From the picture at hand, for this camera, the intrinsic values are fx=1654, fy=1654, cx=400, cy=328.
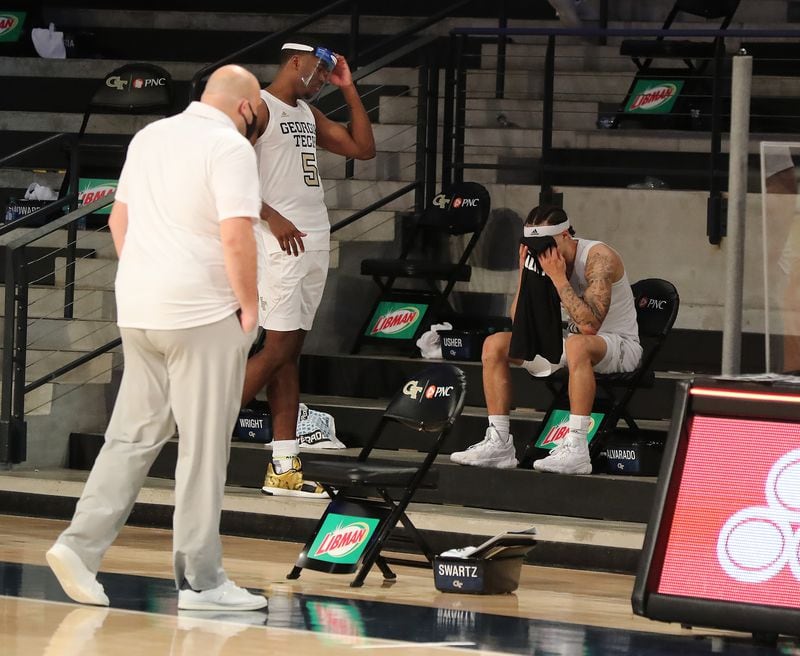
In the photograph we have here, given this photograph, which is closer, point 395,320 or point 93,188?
point 395,320

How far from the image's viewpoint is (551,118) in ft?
29.4

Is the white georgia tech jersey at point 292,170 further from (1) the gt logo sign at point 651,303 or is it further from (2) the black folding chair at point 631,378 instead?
(1) the gt logo sign at point 651,303

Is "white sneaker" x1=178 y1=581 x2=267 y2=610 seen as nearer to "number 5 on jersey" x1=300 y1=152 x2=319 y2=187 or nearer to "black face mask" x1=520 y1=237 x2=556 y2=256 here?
"number 5 on jersey" x1=300 y1=152 x2=319 y2=187

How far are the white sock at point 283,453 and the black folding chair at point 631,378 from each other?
1050mm

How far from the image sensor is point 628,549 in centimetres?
668

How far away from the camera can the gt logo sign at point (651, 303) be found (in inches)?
305

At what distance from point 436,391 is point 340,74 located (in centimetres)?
173

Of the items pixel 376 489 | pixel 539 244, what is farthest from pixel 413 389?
pixel 539 244

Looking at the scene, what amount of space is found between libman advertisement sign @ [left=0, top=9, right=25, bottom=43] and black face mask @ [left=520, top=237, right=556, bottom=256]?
582 centimetres

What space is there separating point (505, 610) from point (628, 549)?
44.8 inches

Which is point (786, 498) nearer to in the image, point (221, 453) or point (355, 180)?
point (221, 453)

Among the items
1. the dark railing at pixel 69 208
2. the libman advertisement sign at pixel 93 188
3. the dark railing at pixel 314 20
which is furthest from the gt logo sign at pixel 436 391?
the libman advertisement sign at pixel 93 188

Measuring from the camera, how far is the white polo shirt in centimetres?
500

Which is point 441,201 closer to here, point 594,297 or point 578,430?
point 594,297
